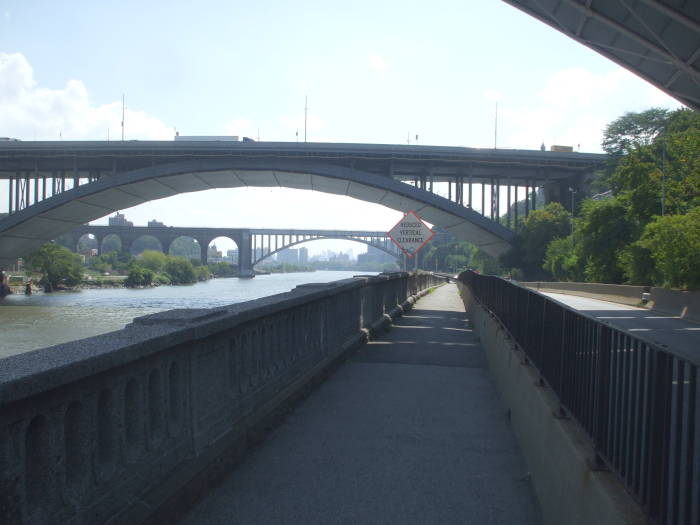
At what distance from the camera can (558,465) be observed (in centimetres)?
409

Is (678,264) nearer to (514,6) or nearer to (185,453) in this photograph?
(514,6)

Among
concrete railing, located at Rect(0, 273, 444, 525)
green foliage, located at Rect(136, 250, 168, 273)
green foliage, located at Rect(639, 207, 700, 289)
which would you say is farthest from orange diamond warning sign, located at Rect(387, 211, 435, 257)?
green foliage, located at Rect(136, 250, 168, 273)

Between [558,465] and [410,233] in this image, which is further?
[410,233]

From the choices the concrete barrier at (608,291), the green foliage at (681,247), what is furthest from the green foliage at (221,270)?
the green foliage at (681,247)

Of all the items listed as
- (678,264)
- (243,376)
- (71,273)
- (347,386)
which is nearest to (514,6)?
(678,264)

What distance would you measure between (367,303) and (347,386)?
16.4 ft

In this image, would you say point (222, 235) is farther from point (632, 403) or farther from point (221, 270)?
point (632, 403)

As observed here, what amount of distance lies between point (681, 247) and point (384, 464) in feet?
83.0

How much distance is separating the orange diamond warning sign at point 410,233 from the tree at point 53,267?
67117 millimetres

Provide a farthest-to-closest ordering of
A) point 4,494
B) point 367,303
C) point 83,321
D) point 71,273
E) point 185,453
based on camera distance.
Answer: point 71,273, point 83,321, point 367,303, point 185,453, point 4,494

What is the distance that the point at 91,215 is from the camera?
65.4 m

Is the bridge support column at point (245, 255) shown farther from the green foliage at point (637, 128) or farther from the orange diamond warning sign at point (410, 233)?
the orange diamond warning sign at point (410, 233)

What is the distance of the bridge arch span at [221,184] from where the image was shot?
2099 inches

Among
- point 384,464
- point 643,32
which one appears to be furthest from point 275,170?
point 384,464
